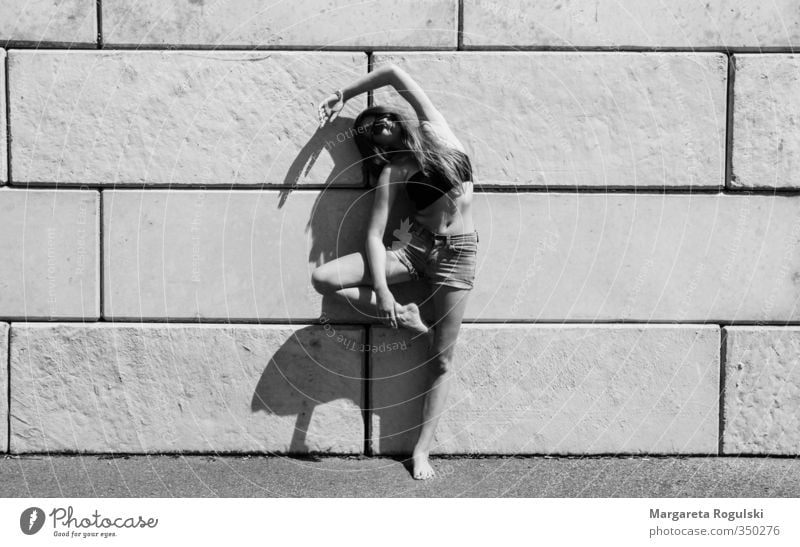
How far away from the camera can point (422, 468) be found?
5422mm

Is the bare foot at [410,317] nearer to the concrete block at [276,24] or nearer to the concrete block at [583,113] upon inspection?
the concrete block at [583,113]

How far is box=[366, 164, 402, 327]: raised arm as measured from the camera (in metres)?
5.20

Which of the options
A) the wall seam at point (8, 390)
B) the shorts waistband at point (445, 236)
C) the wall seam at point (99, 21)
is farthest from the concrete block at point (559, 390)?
the wall seam at point (99, 21)

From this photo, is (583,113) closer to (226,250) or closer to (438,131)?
(438,131)

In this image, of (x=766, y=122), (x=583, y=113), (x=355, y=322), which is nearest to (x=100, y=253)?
(x=355, y=322)

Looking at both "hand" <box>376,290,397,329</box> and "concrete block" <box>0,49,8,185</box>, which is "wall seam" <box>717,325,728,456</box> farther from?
"concrete block" <box>0,49,8,185</box>

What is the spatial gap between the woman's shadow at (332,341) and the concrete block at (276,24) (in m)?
0.59

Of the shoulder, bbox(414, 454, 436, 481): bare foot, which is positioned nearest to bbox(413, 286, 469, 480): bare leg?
bbox(414, 454, 436, 481): bare foot

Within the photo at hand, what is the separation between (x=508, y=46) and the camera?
18.0 ft

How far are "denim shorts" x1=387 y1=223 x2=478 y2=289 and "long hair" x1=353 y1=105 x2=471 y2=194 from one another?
1.10ft

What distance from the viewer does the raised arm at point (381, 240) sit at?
5.20 metres

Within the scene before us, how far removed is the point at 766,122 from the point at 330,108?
279 centimetres
